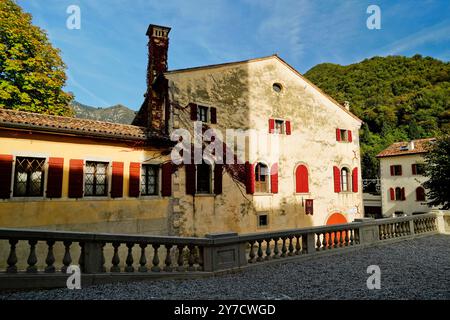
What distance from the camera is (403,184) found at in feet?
107

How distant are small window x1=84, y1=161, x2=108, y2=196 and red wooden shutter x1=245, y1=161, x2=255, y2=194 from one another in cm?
687

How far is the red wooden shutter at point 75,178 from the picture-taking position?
32.4 feet

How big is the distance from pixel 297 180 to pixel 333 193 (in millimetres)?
3156

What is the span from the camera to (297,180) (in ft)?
Result: 53.7

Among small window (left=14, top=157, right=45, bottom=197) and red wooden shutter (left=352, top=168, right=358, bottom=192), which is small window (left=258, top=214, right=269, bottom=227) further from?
small window (left=14, top=157, right=45, bottom=197)

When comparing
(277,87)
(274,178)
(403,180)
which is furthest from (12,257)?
(403,180)

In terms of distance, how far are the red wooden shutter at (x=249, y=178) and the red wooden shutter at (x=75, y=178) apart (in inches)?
305

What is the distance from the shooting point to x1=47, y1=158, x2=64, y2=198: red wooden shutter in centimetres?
950

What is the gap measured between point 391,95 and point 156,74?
6100 centimetres

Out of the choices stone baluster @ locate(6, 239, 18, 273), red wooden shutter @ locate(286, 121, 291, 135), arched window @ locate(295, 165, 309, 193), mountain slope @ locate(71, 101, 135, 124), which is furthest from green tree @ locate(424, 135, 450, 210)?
mountain slope @ locate(71, 101, 135, 124)

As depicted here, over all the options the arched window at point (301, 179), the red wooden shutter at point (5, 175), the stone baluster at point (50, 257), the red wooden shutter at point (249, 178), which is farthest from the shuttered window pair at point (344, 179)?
the red wooden shutter at point (5, 175)

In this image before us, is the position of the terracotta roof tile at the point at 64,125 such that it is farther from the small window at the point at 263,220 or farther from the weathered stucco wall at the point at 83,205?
the small window at the point at 263,220

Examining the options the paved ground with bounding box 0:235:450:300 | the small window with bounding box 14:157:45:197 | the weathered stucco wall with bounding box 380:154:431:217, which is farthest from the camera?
the weathered stucco wall with bounding box 380:154:431:217
